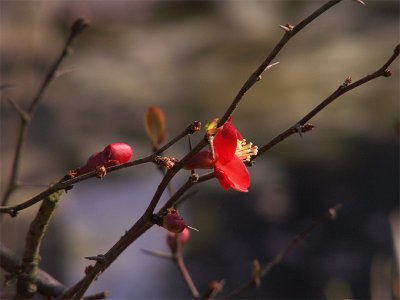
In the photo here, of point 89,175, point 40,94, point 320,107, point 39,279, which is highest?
point 320,107

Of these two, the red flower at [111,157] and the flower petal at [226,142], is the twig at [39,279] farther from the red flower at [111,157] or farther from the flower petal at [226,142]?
the flower petal at [226,142]

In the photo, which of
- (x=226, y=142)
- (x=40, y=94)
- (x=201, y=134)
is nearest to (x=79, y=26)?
(x=40, y=94)

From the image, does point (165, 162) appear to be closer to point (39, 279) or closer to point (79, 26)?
point (39, 279)

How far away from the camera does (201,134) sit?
4375mm

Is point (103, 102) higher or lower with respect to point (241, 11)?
lower

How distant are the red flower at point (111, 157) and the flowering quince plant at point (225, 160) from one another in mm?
118

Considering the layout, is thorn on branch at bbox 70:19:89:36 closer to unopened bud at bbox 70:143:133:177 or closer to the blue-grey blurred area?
unopened bud at bbox 70:143:133:177

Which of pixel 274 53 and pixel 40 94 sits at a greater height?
pixel 274 53

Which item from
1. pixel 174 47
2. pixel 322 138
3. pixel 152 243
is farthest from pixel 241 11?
pixel 152 243

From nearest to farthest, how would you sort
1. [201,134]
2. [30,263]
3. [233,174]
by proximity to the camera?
1. [233,174]
2. [30,263]
3. [201,134]

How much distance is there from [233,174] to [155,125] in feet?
1.21

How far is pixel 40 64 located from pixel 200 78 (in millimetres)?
1931

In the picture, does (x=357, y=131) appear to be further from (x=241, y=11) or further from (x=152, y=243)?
(x=241, y=11)

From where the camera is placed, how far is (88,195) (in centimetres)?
458
